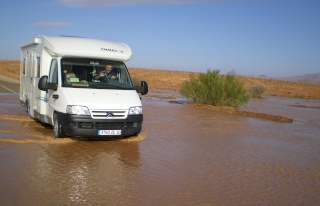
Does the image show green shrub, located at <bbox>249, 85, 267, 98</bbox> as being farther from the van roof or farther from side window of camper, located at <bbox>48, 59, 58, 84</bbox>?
side window of camper, located at <bbox>48, 59, 58, 84</bbox>

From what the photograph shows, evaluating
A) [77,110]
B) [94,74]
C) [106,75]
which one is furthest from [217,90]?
[77,110]

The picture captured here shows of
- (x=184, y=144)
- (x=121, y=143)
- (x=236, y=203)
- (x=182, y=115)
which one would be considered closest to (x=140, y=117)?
(x=121, y=143)

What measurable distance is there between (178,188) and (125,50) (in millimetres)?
5285

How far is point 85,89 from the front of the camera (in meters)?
9.66

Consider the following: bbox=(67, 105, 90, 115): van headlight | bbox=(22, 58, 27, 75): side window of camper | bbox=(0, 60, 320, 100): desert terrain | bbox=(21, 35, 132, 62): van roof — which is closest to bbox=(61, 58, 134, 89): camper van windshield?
bbox=(21, 35, 132, 62): van roof

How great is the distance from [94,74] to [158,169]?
12.0 ft

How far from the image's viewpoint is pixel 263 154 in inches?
390

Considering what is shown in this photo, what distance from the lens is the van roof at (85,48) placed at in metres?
9.98

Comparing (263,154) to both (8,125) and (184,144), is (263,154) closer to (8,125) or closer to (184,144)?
(184,144)

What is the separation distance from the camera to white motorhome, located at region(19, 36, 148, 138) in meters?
9.18

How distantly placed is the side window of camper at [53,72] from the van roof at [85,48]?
0.86 feet

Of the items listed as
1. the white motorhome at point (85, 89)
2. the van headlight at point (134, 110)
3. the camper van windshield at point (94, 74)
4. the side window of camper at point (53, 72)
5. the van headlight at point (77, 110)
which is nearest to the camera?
the van headlight at point (77, 110)

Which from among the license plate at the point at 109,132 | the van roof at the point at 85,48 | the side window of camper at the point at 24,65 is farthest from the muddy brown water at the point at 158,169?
the van roof at the point at 85,48

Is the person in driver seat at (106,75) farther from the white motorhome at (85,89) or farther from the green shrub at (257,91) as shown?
the green shrub at (257,91)
